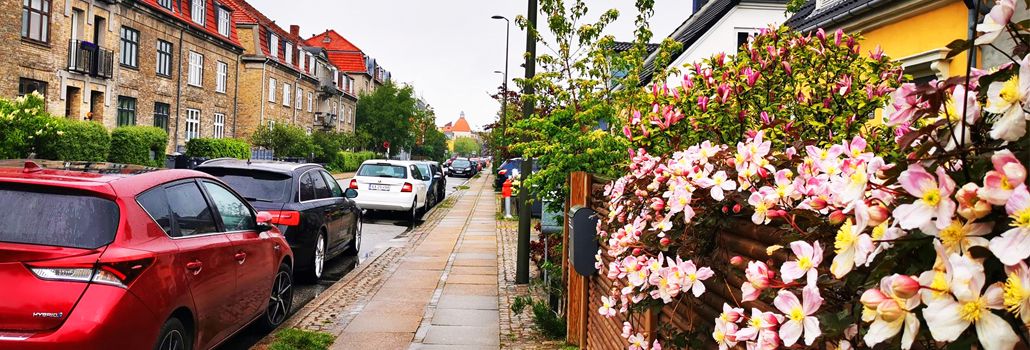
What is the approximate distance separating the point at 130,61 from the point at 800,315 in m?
33.1

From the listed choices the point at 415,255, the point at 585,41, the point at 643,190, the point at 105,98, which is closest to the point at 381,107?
the point at 105,98

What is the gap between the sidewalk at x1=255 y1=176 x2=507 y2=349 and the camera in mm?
6504

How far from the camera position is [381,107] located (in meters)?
65.0

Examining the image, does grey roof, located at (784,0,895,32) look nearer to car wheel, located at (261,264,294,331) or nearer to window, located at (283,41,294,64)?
car wheel, located at (261,264,294,331)

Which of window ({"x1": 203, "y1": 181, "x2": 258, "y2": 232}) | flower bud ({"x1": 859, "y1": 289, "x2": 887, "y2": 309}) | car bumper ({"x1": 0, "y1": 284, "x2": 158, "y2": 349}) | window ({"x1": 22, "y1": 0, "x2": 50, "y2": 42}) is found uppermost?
window ({"x1": 22, "y1": 0, "x2": 50, "y2": 42})

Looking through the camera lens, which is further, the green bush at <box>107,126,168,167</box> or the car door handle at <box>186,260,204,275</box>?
the green bush at <box>107,126,168,167</box>

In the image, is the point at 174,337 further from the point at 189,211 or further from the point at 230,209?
the point at 230,209

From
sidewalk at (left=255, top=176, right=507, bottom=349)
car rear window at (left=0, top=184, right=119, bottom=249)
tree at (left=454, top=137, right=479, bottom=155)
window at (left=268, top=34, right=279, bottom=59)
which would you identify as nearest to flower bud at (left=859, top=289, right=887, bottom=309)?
car rear window at (left=0, top=184, right=119, bottom=249)

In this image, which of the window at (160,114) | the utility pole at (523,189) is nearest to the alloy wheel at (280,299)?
the utility pole at (523,189)

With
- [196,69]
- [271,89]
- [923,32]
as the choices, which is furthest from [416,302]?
[271,89]

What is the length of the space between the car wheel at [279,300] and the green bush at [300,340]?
229 mm

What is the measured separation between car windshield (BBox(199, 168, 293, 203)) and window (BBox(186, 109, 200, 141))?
28.9 metres

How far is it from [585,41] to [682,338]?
5.55 m

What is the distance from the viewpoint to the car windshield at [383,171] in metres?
18.5
